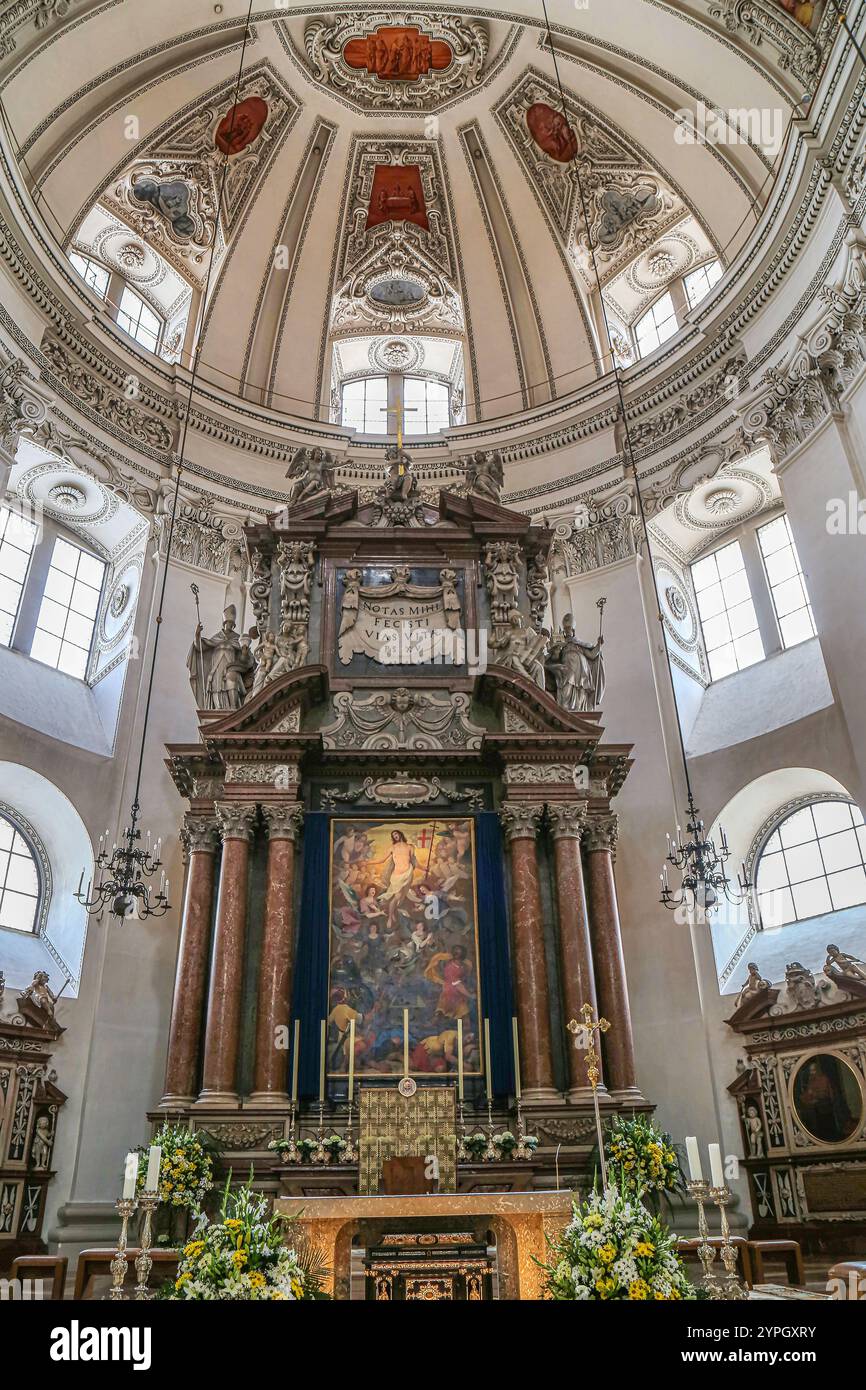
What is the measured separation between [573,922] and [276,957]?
10.5 feet

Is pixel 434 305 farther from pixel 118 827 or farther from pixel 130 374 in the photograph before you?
pixel 118 827

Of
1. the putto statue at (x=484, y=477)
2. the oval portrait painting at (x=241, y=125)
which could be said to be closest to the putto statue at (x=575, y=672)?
the putto statue at (x=484, y=477)

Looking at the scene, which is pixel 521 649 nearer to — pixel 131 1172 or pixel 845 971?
pixel 845 971

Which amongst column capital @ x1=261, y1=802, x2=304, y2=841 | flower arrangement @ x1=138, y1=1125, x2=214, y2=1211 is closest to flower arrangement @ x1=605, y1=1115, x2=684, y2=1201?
flower arrangement @ x1=138, y1=1125, x2=214, y2=1211

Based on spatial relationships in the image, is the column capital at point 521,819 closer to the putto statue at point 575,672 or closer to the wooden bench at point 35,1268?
the putto statue at point 575,672

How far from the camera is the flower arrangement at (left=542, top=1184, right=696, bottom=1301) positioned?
4.76 m

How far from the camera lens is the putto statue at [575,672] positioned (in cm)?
1198

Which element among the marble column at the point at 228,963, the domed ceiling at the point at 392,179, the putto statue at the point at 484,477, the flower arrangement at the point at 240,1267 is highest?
the domed ceiling at the point at 392,179

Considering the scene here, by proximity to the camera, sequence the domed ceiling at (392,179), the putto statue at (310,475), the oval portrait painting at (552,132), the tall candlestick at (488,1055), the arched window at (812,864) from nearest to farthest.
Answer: the tall candlestick at (488,1055) < the arched window at (812,864) < the putto statue at (310,475) < the domed ceiling at (392,179) < the oval portrait painting at (552,132)

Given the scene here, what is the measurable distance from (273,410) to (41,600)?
5868 mm

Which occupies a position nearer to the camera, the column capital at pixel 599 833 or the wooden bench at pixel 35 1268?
the wooden bench at pixel 35 1268

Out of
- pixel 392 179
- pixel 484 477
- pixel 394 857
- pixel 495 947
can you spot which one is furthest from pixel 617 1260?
pixel 392 179

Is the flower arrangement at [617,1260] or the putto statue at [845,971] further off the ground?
the putto statue at [845,971]
